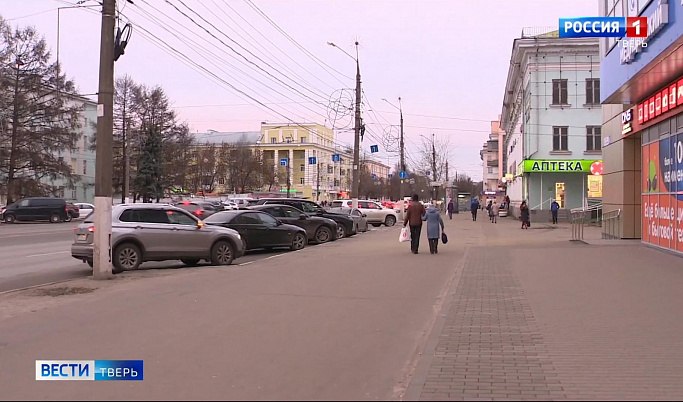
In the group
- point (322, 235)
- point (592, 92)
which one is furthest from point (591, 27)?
point (592, 92)

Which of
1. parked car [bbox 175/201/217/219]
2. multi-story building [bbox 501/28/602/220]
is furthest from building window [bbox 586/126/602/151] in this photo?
parked car [bbox 175/201/217/219]

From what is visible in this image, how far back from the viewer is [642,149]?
19953mm

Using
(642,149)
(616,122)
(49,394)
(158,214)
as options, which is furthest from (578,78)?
(49,394)

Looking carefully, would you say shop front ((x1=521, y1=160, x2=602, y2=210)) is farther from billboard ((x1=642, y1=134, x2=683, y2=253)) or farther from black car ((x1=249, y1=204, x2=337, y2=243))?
black car ((x1=249, y1=204, x2=337, y2=243))

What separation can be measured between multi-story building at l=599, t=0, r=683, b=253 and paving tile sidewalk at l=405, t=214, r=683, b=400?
13.4 ft

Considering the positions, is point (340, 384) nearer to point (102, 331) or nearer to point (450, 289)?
point (102, 331)

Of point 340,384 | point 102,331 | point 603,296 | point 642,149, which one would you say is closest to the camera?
point 340,384

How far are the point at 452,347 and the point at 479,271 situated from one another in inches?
289

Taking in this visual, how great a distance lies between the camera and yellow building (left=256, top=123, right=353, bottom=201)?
297ft

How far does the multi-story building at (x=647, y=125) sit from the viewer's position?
14383 millimetres

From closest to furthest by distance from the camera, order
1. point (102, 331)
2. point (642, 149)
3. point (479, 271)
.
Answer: point (102, 331)
point (479, 271)
point (642, 149)

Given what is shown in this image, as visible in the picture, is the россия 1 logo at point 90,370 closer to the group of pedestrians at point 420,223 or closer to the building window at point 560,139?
the group of pedestrians at point 420,223

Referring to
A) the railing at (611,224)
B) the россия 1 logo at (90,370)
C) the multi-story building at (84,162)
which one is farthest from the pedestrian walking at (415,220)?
the multi-story building at (84,162)

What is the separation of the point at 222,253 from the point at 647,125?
12.9 meters
